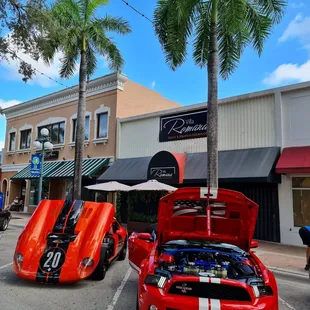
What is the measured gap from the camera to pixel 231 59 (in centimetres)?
1318

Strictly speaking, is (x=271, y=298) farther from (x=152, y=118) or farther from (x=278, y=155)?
(x=152, y=118)

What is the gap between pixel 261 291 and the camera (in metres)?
3.45

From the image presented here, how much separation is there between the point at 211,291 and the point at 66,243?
11.8 ft

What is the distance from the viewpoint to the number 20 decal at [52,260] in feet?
18.5

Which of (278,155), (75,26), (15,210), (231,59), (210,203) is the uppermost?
(75,26)

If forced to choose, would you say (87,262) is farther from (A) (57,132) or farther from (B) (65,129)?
(A) (57,132)

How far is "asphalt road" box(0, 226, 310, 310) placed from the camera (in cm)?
485

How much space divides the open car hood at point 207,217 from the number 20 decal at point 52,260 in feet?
6.77

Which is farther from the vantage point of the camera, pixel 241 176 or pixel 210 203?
pixel 241 176

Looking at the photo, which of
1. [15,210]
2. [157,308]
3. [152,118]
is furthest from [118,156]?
[157,308]

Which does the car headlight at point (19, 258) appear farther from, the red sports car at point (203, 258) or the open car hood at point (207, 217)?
the open car hood at point (207, 217)

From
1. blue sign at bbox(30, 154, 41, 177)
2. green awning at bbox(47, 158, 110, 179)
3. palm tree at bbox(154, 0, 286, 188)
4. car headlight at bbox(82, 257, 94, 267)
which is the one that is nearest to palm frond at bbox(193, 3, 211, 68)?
palm tree at bbox(154, 0, 286, 188)

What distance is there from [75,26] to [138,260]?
43.5ft

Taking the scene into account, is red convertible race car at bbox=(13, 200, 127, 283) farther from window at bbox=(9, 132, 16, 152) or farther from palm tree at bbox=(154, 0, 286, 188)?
window at bbox=(9, 132, 16, 152)
